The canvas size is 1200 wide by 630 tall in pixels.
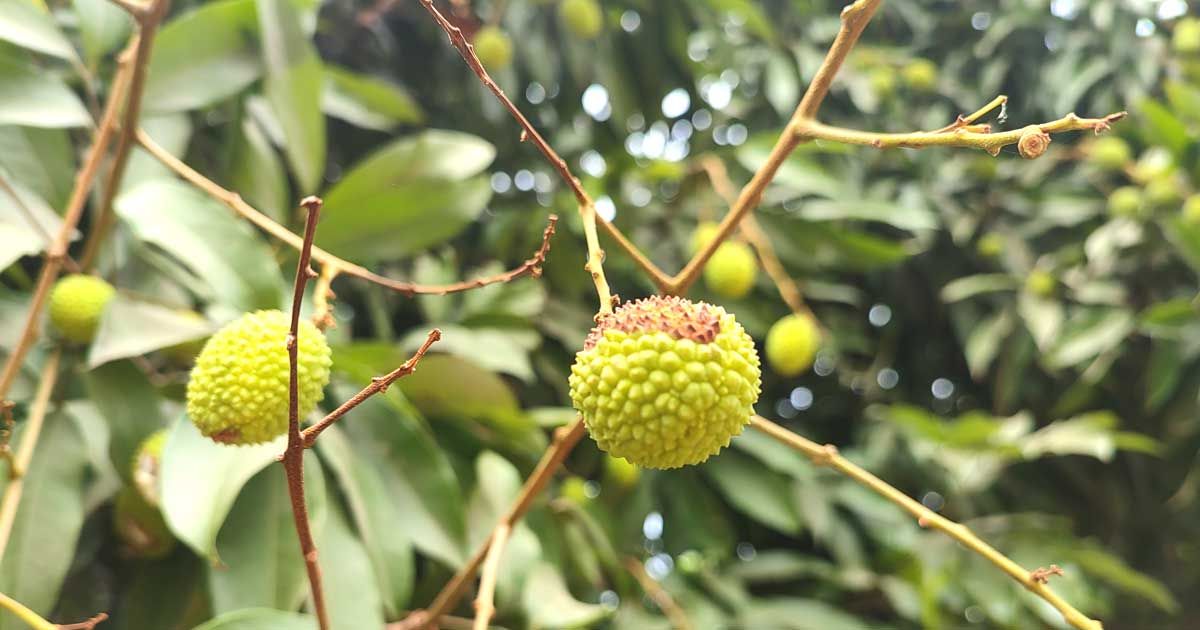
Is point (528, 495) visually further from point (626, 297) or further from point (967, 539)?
point (626, 297)

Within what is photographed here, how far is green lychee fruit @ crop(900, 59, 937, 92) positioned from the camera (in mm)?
1490

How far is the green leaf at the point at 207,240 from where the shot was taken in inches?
25.4

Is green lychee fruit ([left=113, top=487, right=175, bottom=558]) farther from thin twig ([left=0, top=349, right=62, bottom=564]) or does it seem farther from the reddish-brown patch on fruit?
the reddish-brown patch on fruit

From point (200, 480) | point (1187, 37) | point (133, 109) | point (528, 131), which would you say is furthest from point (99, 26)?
point (1187, 37)

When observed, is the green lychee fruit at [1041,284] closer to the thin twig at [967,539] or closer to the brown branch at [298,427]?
the thin twig at [967,539]

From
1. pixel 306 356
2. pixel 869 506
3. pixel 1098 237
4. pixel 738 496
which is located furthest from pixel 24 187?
pixel 1098 237

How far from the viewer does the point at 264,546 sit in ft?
2.08

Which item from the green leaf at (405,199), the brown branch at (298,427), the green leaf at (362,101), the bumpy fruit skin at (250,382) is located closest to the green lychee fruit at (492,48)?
the green leaf at (362,101)

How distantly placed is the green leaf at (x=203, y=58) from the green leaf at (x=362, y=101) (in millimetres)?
218

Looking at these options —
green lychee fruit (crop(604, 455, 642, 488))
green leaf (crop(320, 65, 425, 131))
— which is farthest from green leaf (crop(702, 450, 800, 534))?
green leaf (crop(320, 65, 425, 131))

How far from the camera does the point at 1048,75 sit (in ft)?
4.99

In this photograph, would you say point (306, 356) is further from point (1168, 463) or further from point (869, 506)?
point (1168, 463)

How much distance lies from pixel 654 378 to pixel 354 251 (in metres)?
0.51

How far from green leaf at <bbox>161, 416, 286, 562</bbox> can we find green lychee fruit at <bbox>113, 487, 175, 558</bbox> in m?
0.14
